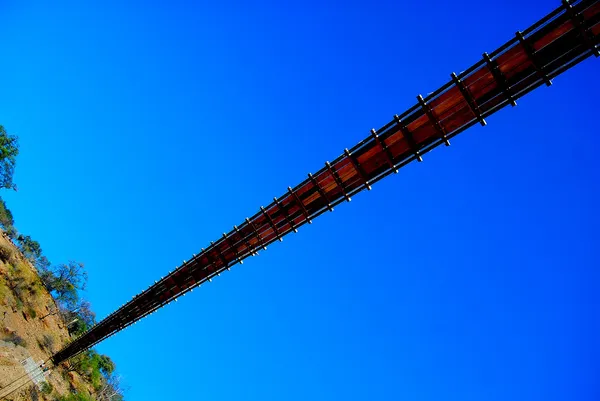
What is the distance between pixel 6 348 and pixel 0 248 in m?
10.6

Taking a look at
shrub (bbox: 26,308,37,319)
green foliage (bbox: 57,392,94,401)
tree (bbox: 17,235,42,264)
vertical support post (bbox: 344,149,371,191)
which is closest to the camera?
vertical support post (bbox: 344,149,371,191)

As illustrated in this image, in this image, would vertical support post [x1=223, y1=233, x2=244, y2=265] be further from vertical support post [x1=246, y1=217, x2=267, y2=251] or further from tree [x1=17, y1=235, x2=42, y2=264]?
tree [x1=17, y1=235, x2=42, y2=264]

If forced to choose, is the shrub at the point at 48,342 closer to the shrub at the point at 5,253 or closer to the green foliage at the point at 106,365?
the shrub at the point at 5,253

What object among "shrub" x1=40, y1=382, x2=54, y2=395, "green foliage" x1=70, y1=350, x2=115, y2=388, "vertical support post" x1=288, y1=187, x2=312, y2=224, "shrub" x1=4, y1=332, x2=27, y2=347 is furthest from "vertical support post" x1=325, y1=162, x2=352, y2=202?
"green foliage" x1=70, y1=350, x2=115, y2=388

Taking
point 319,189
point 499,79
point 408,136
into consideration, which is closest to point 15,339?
point 319,189

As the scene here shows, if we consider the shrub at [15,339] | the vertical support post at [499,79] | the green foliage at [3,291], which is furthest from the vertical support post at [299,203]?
the green foliage at [3,291]

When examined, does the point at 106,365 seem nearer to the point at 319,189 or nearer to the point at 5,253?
the point at 5,253

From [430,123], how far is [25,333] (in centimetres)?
3044

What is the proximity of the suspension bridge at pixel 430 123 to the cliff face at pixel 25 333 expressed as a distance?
13090mm

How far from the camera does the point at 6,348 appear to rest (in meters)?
21.9

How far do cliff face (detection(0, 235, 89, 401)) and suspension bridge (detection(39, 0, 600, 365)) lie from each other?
13.1 m

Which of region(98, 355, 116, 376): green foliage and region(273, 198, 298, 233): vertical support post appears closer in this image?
region(273, 198, 298, 233): vertical support post

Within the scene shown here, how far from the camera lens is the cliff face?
69.3 feet

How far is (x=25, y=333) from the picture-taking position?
2589cm
